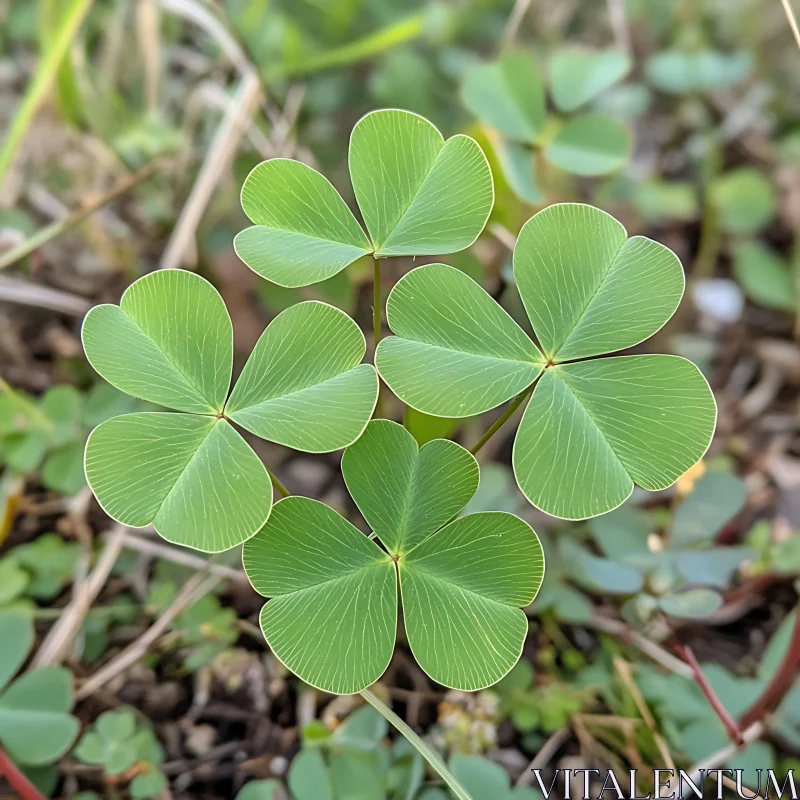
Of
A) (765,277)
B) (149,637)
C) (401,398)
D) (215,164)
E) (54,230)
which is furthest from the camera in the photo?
(765,277)

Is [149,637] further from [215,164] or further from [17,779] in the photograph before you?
[215,164]

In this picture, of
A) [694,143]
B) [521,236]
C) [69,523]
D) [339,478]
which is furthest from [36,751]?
[694,143]

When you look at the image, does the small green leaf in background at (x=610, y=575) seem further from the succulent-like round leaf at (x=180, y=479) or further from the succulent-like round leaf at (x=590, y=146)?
the succulent-like round leaf at (x=590, y=146)

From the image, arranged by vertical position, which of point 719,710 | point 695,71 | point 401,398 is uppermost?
point 695,71

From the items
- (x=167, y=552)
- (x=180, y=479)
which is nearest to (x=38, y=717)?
(x=167, y=552)

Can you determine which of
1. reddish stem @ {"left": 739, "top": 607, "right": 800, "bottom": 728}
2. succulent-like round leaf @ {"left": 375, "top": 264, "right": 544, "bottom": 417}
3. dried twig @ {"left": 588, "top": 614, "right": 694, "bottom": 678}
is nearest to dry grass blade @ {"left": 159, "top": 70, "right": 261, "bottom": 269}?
succulent-like round leaf @ {"left": 375, "top": 264, "right": 544, "bottom": 417}

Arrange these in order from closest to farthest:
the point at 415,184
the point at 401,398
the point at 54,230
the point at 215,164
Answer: the point at 401,398 → the point at 415,184 → the point at 54,230 → the point at 215,164
